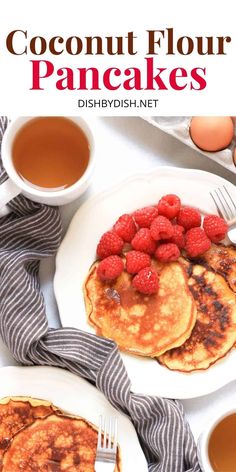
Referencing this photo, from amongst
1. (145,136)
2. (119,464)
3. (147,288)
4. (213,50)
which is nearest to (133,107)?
(145,136)

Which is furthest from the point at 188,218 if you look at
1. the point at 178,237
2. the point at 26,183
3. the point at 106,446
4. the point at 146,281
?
the point at 106,446

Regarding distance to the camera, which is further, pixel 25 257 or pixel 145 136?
pixel 145 136

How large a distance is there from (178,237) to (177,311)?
141 mm

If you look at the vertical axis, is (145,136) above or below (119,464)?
above

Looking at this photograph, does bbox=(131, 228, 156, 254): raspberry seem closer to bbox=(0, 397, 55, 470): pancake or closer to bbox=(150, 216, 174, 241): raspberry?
bbox=(150, 216, 174, 241): raspberry

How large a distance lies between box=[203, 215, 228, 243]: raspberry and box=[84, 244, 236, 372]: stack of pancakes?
29 millimetres

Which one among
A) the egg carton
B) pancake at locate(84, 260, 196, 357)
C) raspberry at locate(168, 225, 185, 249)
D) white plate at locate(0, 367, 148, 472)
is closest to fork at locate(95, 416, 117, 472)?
white plate at locate(0, 367, 148, 472)

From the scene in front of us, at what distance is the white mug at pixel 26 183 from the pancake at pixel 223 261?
0.92ft

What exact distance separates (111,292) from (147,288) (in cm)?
7

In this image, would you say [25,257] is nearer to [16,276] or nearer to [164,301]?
[16,276]

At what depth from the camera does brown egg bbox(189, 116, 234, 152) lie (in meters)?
1.10

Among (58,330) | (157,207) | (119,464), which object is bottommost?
(119,464)

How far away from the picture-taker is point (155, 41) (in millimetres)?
1162

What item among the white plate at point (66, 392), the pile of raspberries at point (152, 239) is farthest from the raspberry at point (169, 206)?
the white plate at point (66, 392)
